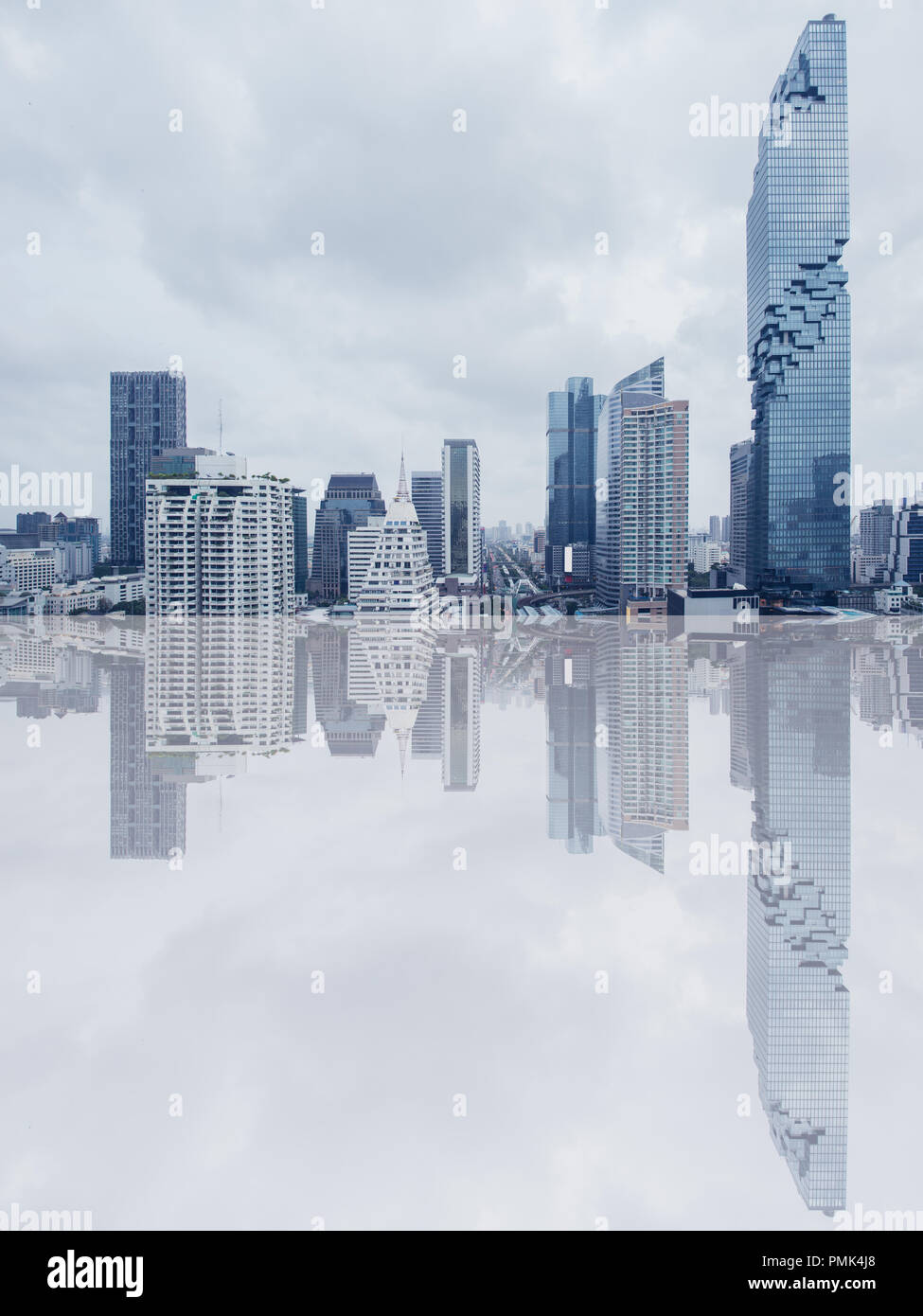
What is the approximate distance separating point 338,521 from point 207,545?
2456 centimetres

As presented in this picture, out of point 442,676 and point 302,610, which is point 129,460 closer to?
point 302,610

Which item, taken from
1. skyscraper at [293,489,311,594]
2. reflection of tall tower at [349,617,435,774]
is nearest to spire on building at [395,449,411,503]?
reflection of tall tower at [349,617,435,774]

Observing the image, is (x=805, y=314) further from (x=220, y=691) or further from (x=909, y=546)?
(x=220, y=691)

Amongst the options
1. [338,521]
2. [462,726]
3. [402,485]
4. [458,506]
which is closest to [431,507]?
[458,506]

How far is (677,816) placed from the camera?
678cm

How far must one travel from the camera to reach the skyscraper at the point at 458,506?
2239 inches

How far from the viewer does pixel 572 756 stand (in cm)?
900

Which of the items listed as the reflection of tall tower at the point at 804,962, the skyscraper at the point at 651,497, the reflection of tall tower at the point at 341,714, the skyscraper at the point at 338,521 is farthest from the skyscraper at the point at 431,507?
the reflection of tall tower at the point at 804,962

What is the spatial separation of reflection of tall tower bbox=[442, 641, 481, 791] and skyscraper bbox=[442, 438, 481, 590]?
39219 millimetres

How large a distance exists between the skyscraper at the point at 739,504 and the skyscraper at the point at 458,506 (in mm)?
16944

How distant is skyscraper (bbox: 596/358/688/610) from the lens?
1393 inches

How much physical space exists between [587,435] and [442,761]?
5774cm

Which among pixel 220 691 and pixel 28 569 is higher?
pixel 28 569

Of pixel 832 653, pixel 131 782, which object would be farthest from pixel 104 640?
pixel 832 653
